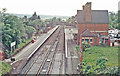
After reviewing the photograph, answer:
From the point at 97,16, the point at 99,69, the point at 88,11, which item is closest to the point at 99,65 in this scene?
the point at 99,69

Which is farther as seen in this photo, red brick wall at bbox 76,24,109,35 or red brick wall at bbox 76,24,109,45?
red brick wall at bbox 76,24,109,35

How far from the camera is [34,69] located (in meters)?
5.30

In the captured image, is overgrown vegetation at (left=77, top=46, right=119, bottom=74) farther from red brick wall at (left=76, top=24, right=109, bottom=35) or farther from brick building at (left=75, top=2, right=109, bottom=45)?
red brick wall at (left=76, top=24, right=109, bottom=35)

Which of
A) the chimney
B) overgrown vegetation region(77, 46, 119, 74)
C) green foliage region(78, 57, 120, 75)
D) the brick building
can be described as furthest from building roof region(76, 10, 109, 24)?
green foliage region(78, 57, 120, 75)

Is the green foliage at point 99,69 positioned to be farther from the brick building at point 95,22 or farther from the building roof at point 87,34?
the brick building at point 95,22

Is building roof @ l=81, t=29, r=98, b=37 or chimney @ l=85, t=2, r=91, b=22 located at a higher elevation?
chimney @ l=85, t=2, r=91, b=22

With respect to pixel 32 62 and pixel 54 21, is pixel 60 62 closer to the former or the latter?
pixel 32 62

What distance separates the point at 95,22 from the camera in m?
9.00

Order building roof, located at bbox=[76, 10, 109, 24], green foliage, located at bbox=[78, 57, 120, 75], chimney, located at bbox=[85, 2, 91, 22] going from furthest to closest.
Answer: chimney, located at bbox=[85, 2, 91, 22], building roof, located at bbox=[76, 10, 109, 24], green foliage, located at bbox=[78, 57, 120, 75]

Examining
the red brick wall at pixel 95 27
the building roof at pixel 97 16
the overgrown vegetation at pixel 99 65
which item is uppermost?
the building roof at pixel 97 16

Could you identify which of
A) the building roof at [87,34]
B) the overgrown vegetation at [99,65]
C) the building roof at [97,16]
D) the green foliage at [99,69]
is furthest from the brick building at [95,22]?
the green foliage at [99,69]

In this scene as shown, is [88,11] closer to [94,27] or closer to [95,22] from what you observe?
[95,22]

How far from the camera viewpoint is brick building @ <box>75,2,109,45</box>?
8922 mm

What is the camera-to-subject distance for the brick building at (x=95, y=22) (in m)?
8.92
